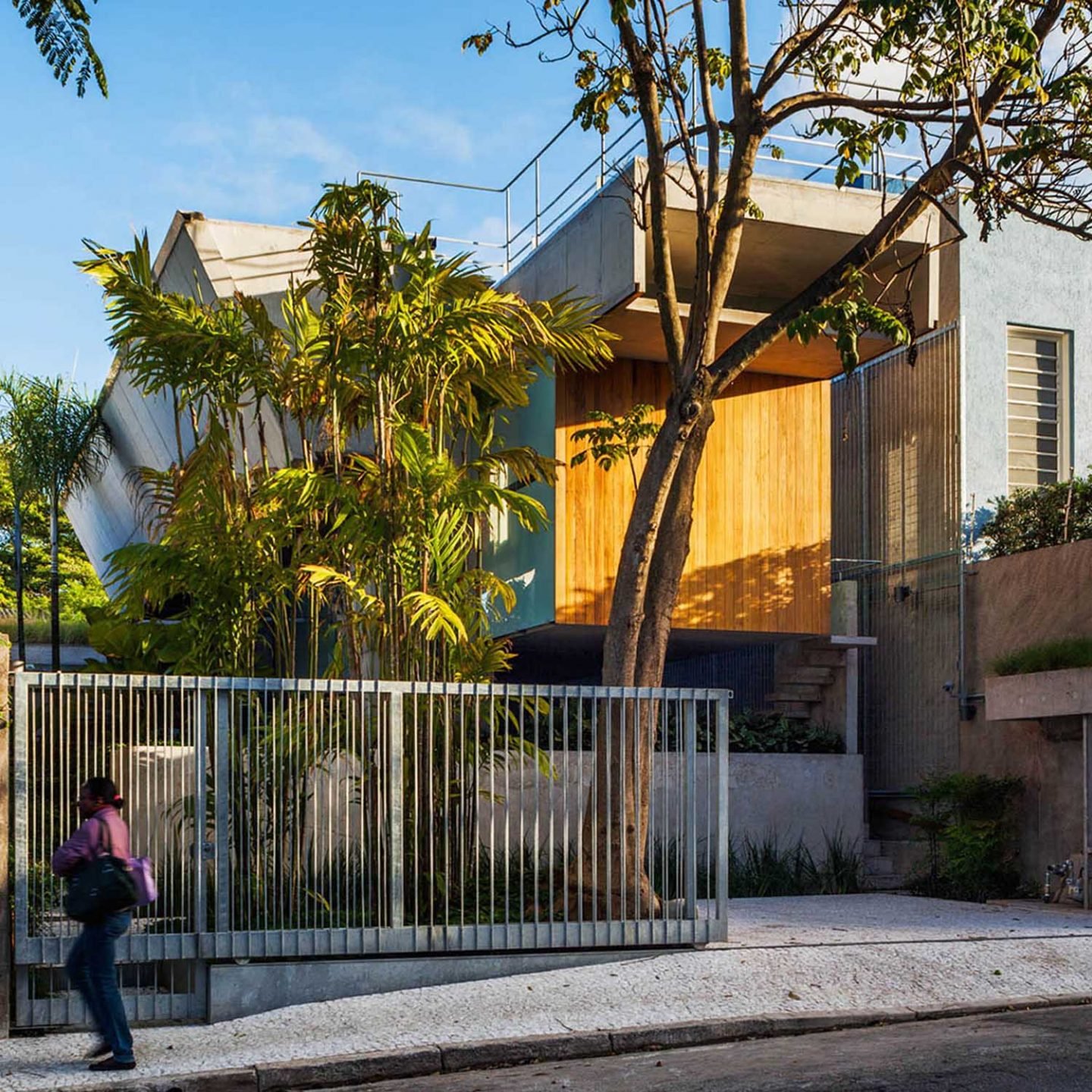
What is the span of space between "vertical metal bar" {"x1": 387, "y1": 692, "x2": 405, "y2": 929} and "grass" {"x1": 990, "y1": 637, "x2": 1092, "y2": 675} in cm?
753

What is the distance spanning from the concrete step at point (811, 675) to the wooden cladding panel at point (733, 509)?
1.91 feet

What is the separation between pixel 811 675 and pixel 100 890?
12476 millimetres

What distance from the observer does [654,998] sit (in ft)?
33.0

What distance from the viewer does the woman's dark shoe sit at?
8.60 m

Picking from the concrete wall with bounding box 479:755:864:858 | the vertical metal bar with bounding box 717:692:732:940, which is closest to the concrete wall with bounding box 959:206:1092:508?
the concrete wall with bounding box 479:755:864:858

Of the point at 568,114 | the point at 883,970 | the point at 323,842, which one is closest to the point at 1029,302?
the point at 568,114

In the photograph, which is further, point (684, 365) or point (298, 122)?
point (684, 365)

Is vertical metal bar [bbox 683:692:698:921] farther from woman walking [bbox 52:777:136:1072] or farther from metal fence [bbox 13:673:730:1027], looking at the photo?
woman walking [bbox 52:777:136:1072]

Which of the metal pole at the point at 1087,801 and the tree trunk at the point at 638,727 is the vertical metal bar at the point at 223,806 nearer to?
the tree trunk at the point at 638,727

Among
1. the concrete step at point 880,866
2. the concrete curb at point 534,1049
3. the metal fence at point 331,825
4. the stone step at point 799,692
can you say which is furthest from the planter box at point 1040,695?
the concrete curb at point 534,1049

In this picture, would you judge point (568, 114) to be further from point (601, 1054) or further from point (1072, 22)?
point (601, 1054)

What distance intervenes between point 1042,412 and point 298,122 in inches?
493

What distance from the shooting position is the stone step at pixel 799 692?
776 inches

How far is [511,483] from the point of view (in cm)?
2077
